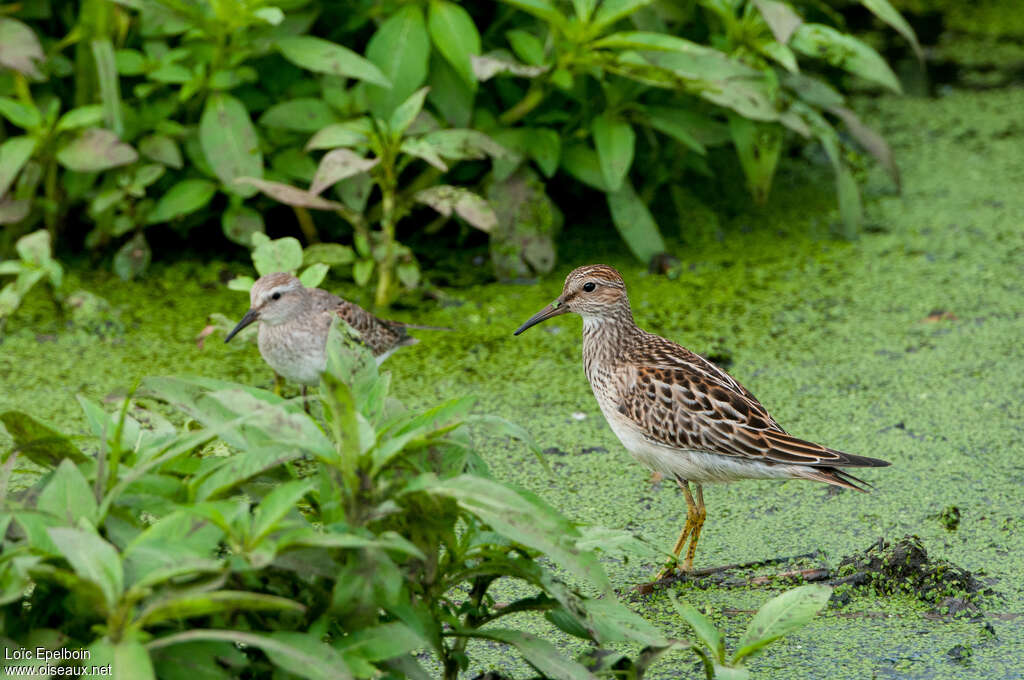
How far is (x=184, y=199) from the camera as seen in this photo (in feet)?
18.6

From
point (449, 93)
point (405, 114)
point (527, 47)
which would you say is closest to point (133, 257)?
point (405, 114)

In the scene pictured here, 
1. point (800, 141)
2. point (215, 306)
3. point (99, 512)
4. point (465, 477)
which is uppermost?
point (465, 477)

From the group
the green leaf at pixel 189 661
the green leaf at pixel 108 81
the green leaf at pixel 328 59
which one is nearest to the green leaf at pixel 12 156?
the green leaf at pixel 108 81

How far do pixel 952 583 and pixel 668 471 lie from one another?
0.93 m

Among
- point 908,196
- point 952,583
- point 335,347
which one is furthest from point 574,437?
point 908,196

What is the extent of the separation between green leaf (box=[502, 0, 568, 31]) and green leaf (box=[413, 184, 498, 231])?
82 centimetres

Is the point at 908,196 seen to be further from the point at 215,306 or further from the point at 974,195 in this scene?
the point at 215,306

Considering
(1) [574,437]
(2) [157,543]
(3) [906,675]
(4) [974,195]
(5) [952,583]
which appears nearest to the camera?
(2) [157,543]

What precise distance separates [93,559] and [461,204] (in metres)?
3.29

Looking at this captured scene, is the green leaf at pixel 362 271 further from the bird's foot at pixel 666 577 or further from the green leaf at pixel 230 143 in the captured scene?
the bird's foot at pixel 666 577

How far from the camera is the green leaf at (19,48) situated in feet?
17.6

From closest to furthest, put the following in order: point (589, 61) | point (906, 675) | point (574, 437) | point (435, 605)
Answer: point (435, 605), point (906, 675), point (574, 437), point (589, 61)

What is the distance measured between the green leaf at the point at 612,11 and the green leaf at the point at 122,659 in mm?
3899

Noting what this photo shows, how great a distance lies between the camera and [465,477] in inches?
102
